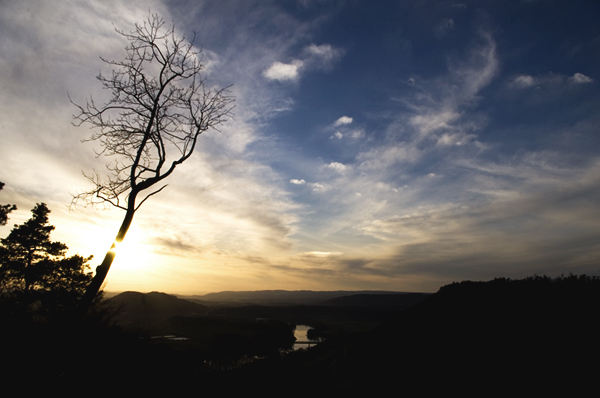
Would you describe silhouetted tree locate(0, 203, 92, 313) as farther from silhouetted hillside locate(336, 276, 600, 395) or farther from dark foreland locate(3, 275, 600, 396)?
silhouetted hillside locate(336, 276, 600, 395)

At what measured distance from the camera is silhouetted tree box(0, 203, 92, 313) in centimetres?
2581

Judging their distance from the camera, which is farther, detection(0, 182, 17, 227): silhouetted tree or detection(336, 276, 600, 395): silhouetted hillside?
detection(0, 182, 17, 227): silhouetted tree

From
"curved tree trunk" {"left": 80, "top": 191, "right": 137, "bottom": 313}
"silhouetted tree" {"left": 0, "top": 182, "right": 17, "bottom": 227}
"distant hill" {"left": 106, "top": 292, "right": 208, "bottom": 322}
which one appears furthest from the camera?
"distant hill" {"left": 106, "top": 292, "right": 208, "bottom": 322}

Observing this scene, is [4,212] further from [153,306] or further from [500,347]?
[153,306]

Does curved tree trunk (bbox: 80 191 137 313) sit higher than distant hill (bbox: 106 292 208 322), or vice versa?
curved tree trunk (bbox: 80 191 137 313)

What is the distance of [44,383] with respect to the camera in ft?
25.0

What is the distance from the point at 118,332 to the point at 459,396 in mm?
32630

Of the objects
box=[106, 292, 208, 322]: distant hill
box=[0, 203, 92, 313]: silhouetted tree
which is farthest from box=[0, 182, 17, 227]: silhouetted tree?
box=[106, 292, 208, 322]: distant hill

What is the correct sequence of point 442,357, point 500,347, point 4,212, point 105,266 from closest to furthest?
point 105,266
point 500,347
point 442,357
point 4,212

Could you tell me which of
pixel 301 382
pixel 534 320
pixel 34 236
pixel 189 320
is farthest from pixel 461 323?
pixel 189 320

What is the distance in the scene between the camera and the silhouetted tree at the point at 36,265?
84.7 ft

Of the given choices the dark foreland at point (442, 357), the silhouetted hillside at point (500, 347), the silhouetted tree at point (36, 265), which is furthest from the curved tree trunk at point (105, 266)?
the silhouetted tree at point (36, 265)

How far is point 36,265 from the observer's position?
27.7 meters

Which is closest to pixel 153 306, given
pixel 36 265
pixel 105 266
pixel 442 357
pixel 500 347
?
pixel 36 265
